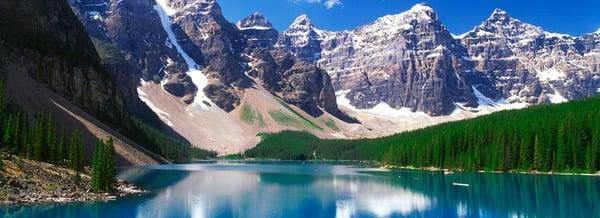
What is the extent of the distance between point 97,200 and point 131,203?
143 inches

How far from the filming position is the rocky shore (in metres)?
57.2

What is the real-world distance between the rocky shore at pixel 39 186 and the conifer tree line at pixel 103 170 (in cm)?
92

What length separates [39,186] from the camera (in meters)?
60.9

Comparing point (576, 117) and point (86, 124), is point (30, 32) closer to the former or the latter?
point (86, 124)

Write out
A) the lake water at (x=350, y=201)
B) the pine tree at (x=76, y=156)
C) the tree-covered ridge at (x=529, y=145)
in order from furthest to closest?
the tree-covered ridge at (x=529, y=145)
the pine tree at (x=76, y=156)
the lake water at (x=350, y=201)

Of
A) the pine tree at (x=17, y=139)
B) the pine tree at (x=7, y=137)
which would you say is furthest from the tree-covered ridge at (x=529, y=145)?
the pine tree at (x=7, y=137)

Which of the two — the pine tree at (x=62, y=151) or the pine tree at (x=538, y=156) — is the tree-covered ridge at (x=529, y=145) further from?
the pine tree at (x=62, y=151)

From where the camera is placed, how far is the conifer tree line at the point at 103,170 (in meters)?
65.8

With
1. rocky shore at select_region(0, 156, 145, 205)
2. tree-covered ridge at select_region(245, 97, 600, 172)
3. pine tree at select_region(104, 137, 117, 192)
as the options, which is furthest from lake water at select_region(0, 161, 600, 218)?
tree-covered ridge at select_region(245, 97, 600, 172)

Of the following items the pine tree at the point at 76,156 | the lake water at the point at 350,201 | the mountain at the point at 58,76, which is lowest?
the lake water at the point at 350,201

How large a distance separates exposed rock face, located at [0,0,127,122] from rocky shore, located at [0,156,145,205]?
7641 cm

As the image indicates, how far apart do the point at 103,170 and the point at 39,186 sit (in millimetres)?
7462

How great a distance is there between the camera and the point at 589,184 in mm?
88938

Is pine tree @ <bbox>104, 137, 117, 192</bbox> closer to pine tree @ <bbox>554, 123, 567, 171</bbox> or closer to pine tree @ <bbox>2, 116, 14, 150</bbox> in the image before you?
pine tree @ <bbox>2, 116, 14, 150</bbox>
